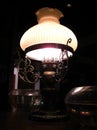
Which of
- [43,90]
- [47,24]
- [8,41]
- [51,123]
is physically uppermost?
[8,41]

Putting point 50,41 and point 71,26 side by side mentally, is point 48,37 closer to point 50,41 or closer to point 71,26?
point 50,41

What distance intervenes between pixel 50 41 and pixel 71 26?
1.11 m

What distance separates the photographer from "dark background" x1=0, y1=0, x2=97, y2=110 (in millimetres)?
1747

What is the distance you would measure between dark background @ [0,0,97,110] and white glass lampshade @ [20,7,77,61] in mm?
707

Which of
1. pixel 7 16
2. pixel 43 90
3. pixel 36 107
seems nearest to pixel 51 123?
pixel 43 90

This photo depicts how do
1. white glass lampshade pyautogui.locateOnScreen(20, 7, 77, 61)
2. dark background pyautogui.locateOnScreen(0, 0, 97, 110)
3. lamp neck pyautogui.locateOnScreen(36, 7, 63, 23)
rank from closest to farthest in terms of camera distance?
white glass lampshade pyautogui.locateOnScreen(20, 7, 77, 61) → lamp neck pyautogui.locateOnScreen(36, 7, 63, 23) → dark background pyautogui.locateOnScreen(0, 0, 97, 110)

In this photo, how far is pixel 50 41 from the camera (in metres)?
0.93

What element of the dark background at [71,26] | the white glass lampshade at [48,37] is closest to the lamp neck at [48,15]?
the white glass lampshade at [48,37]

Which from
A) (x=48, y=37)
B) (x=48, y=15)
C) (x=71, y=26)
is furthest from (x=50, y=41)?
(x=71, y=26)

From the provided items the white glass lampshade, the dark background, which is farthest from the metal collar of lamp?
the dark background

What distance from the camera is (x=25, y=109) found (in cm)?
114

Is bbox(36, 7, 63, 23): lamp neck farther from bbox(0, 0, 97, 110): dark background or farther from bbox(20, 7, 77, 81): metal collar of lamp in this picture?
bbox(0, 0, 97, 110): dark background

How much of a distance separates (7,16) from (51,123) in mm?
1380

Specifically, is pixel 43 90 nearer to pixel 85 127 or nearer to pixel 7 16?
pixel 85 127
